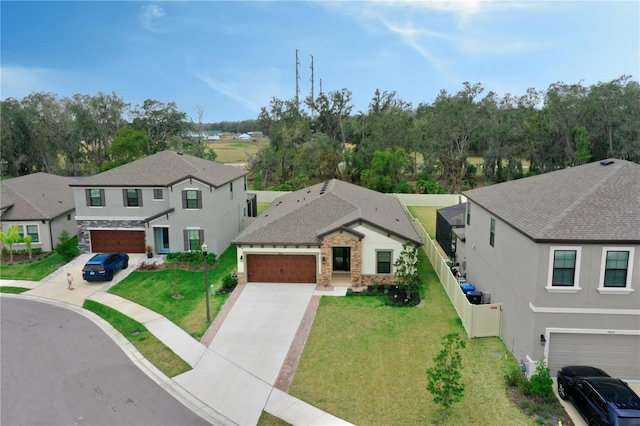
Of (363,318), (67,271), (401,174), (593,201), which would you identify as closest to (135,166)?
(67,271)

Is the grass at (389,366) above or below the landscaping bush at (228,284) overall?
below

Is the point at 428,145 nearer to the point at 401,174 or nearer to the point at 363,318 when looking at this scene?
the point at 401,174

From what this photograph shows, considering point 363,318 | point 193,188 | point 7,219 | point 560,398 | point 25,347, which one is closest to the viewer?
point 560,398

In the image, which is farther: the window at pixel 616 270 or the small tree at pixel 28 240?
the small tree at pixel 28 240

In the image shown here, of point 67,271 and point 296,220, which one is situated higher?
point 296,220

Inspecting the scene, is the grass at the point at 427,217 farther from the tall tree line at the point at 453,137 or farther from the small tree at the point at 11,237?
the small tree at the point at 11,237

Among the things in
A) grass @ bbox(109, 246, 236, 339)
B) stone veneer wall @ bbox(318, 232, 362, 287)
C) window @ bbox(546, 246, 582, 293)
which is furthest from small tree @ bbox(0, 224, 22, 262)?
window @ bbox(546, 246, 582, 293)

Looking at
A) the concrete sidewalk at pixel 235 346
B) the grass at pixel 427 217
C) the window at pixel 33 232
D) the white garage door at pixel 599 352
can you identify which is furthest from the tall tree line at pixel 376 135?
the white garage door at pixel 599 352
